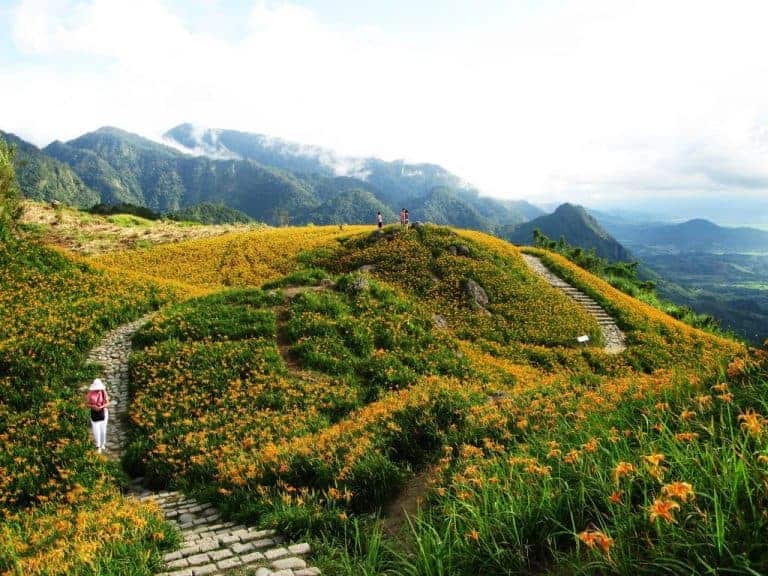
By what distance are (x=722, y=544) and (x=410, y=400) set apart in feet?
27.9

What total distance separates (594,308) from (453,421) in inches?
1070

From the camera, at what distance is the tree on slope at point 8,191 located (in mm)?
29842

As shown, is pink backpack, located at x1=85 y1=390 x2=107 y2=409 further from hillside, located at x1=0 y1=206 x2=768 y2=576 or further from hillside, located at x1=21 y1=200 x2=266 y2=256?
hillside, located at x1=21 y1=200 x2=266 y2=256

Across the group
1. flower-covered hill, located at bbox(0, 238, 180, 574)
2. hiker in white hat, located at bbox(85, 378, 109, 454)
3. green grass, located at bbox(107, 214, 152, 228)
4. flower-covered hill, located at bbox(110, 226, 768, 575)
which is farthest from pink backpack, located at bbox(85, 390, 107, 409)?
green grass, located at bbox(107, 214, 152, 228)

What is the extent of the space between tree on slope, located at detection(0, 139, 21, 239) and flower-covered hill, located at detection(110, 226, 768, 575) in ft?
29.7

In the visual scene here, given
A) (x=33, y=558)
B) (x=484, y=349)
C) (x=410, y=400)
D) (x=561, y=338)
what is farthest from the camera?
(x=561, y=338)

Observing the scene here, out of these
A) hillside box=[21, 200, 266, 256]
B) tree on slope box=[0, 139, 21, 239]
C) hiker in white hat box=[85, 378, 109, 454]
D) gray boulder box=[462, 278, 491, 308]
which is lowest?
hiker in white hat box=[85, 378, 109, 454]

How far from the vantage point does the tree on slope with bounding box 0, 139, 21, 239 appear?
2984 centimetres

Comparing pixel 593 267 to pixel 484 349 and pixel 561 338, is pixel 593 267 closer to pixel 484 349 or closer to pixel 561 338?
pixel 561 338

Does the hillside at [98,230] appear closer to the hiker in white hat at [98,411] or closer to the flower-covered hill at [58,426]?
the flower-covered hill at [58,426]

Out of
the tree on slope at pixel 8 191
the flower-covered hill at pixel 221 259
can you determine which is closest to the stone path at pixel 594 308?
the flower-covered hill at pixel 221 259

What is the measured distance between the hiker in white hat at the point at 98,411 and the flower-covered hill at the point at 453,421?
1102 mm

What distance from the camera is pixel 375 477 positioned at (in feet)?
27.5

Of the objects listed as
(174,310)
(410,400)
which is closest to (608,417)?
(410,400)
